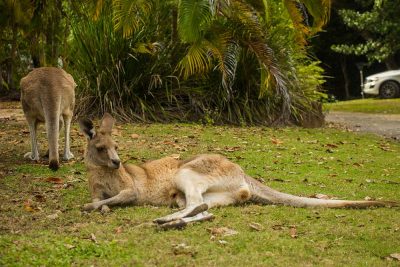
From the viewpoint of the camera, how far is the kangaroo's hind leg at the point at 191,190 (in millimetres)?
5734

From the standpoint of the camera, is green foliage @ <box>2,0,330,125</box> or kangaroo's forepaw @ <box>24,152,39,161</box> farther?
green foliage @ <box>2,0,330,125</box>

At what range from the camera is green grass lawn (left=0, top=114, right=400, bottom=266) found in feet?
15.8

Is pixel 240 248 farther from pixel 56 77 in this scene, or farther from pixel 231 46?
pixel 231 46

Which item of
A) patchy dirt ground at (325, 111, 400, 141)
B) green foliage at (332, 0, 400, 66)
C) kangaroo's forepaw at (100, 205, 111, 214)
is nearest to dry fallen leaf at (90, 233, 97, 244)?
kangaroo's forepaw at (100, 205, 111, 214)

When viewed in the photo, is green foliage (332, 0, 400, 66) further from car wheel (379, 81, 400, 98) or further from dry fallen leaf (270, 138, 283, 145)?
dry fallen leaf (270, 138, 283, 145)

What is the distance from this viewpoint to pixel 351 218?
605 centimetres

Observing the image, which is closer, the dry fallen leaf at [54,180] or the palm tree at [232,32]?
the palm tree at [232,32]

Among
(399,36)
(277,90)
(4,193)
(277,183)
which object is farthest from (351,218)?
(399,36)

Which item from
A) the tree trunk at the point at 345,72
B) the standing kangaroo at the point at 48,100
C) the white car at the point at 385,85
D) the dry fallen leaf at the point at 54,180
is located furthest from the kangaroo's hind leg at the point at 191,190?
the tree trunk at the point at 345,72

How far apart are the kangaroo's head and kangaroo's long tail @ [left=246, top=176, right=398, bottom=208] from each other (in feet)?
4.18

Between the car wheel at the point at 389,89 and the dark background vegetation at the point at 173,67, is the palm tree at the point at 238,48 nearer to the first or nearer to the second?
the dark background vegetation at the point at 173,67

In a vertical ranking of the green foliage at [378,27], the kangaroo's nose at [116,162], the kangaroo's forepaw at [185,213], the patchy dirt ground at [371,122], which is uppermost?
the green foliage at [378,27]

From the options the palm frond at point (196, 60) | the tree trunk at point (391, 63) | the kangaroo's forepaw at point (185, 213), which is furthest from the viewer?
the tree trunk at point (391, 63)

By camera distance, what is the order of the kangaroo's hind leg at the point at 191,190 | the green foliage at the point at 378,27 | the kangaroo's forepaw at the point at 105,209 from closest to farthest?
1. the kangaroo's hind leg at the point at 191,190
2. the kangaroo's forepaw at the point at 105,209
3. the green foliage at the point at 378,27
